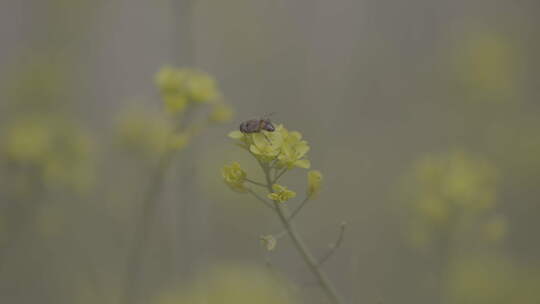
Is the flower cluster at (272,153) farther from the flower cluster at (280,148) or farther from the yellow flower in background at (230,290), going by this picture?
the yellow flower in background at (230,290)

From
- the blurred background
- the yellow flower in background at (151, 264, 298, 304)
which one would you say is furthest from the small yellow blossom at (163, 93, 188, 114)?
the yellow flower in background at (151, 264, 298, 304)

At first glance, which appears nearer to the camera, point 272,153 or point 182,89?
point 272,153

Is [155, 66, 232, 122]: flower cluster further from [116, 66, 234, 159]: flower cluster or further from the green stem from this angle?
the green stem

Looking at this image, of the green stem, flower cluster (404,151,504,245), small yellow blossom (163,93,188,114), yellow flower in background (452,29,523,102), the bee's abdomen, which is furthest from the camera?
yellow flower in background (452,29,523,102)

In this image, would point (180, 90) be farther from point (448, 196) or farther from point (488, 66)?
point (488, 66)

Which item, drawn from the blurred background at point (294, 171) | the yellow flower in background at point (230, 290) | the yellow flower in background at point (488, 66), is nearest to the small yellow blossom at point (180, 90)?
the blurred background at point (294, 171)

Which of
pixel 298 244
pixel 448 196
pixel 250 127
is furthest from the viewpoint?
pixel 448 196

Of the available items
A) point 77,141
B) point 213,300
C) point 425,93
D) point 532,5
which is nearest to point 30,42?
point 77,141

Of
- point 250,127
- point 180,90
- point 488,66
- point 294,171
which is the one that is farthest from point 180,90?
point 488,66

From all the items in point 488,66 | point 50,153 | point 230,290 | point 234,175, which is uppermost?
point 488,66

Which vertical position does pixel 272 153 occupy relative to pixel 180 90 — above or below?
below
